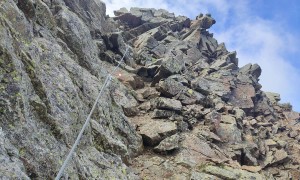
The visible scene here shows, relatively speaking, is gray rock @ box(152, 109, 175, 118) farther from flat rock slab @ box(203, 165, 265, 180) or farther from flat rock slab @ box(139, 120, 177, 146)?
flat rock slab @ box(203, 165, 265, 180)

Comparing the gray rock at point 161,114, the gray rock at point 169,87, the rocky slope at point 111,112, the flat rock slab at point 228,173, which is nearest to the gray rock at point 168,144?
the rocky slope at point 111,112

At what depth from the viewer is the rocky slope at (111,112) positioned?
15.2 meters

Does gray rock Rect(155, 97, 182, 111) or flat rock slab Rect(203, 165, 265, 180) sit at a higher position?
gray rock Rect(155, 97, 182, 111)

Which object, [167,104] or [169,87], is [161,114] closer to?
[167,104]

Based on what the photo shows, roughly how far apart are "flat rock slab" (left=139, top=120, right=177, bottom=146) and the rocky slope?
9 cm

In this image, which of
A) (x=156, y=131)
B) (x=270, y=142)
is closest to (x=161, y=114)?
(x=156, y=131)

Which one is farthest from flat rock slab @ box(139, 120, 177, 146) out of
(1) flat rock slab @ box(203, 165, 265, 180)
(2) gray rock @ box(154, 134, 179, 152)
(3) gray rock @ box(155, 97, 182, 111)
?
(1) flat rock slab @ box(203, 165, 265, 180)

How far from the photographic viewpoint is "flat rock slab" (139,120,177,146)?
2984 centimetres

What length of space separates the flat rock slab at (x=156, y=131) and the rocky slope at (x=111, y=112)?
9cm

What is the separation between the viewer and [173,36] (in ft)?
252

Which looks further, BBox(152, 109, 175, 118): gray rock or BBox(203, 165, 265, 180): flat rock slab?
BBox(152, 109, 175, 118): gray rock

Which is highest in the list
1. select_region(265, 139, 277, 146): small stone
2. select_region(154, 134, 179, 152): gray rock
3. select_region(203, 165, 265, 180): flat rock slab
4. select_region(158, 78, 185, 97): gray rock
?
select_region(265, 139, 277, 146): small stone

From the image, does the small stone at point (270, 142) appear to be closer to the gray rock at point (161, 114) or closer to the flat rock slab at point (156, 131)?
the gray rock at point (161, 114)

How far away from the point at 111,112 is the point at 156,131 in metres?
5.00
